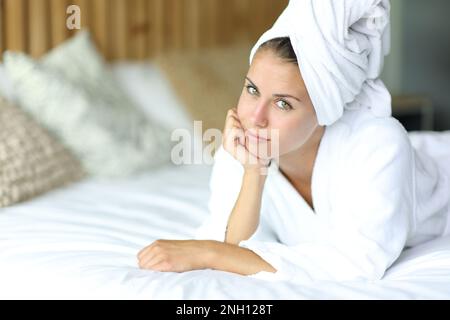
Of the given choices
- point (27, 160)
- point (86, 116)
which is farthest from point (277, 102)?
point (86, 116)

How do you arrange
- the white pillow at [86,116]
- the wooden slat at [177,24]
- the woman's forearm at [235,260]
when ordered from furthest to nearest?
1. the wooden slat at [177,24]
2. the white pillow at [86,116]
3. the woman's forearm at [235,260]

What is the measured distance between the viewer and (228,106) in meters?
2.52

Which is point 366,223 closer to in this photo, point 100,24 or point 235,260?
point 235,260

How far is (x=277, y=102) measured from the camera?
51.2 inches

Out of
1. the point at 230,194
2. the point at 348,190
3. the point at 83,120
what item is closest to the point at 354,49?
the point at 348,190

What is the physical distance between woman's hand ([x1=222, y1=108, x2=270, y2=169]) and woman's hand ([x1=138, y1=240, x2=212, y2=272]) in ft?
0.59

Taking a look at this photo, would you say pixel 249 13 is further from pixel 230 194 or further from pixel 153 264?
pixel 153 264

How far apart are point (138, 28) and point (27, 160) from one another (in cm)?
105

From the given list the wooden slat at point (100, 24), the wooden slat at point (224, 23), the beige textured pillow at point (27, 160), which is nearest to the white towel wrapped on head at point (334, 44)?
the beige textured pillow at point (27, 160)

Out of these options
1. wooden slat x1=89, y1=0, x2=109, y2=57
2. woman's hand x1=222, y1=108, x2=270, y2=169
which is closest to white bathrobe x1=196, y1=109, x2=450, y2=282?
woman's hand x1=222, y1=108, x2=270, y2=169

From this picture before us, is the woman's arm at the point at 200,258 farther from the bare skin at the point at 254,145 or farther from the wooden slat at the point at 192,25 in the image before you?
the wooden slat at the point at 192,25

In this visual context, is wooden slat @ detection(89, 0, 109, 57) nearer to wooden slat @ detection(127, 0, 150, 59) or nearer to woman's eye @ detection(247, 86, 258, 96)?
wooden slat @ detection(127, 0, 150, 59)

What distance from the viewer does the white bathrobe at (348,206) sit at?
48.4 inches

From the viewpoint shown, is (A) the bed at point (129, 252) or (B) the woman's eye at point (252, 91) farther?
(B) the woman's eye at point (252, 91)
